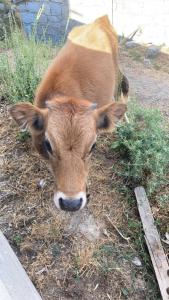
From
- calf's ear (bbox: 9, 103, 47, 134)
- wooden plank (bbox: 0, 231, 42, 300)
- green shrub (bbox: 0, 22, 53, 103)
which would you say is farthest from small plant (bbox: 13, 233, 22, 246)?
green shrub (bbox: 0, 22, 53, 103)

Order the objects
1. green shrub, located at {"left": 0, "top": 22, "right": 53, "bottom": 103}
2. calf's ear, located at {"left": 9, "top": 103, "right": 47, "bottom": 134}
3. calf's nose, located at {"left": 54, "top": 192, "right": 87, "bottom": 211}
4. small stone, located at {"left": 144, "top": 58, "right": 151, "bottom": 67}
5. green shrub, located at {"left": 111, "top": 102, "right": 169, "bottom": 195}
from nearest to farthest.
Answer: calf's nose, located at {"left": 54, "top": 192, "right": 87, "bottom": 211} → calf's ear, located at {"left": 9, "top": 103, "right": 47, "bottom": 134} → green shrub, located at {"left": 111, "top": 102, "right": 169, "bottom": 195} → green shrub, located at {"left": 0, "top": 22, "right": 53, "bottom": 103} → small stone, located at {"left": 144, "top": 58, "right": 151, "bottom": 67}

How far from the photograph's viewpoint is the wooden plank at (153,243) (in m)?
3.30

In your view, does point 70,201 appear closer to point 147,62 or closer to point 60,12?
point 147,62

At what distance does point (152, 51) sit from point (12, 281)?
7442 millimetres

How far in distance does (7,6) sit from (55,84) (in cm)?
595

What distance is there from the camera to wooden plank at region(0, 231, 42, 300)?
2.37 metres

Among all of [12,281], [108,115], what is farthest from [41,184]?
[12,281]

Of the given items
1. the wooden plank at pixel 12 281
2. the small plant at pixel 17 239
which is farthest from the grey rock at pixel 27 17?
the wooden plank at pixel 12 281

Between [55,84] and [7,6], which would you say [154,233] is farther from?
[7,6]

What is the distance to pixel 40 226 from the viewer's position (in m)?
3.46

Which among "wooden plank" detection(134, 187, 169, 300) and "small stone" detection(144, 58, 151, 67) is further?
"small stone" detection(144, 58, 151, 67)

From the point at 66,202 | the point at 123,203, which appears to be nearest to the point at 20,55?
the point at 123,203

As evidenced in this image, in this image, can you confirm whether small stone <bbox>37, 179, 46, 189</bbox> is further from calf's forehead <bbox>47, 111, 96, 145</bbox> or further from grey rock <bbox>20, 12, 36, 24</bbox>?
grey rock <bbox>20, 12, 36, 24</bbox>

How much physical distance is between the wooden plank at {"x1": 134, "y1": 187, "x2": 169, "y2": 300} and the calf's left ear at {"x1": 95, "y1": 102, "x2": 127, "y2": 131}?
34.5 inches
